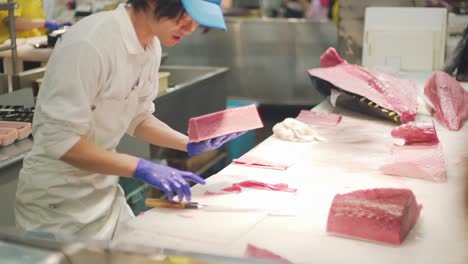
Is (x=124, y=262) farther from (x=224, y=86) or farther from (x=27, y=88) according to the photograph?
(x=224, y=86)

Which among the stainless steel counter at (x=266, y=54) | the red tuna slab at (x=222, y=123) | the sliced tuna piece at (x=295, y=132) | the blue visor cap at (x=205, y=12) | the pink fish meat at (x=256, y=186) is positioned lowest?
the stainless steel counter at (x=266, y=54)

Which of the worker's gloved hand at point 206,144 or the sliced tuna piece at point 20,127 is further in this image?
the sliced tuna piece at point 20,127

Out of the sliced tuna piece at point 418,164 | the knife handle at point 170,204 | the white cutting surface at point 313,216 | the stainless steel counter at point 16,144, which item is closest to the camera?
the white cutting surface at point 313,216

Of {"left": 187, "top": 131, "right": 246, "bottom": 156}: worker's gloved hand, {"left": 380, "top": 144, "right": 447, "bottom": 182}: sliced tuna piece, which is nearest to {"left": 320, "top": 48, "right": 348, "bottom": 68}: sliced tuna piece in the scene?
{"left": 380, "top": 144, "right": 447, "bottom": 182}: sliced tuna piece

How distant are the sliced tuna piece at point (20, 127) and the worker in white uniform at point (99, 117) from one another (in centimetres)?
72

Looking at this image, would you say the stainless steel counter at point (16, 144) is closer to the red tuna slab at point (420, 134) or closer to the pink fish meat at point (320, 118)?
the pink fish meat at point (320, 118)

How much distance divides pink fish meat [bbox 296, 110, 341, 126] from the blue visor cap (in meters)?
1.24

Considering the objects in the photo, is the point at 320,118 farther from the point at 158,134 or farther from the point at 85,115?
the point at 85,115

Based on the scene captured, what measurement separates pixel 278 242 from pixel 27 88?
2217 mm

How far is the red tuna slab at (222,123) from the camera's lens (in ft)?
6.91

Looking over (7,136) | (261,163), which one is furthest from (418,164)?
(7,136)

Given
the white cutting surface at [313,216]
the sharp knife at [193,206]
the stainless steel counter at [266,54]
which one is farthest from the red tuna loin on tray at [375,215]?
the stainless steel counter at [266,54]

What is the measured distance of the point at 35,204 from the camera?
80.0 inches

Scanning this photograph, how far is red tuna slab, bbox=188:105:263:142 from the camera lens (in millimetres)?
2105
